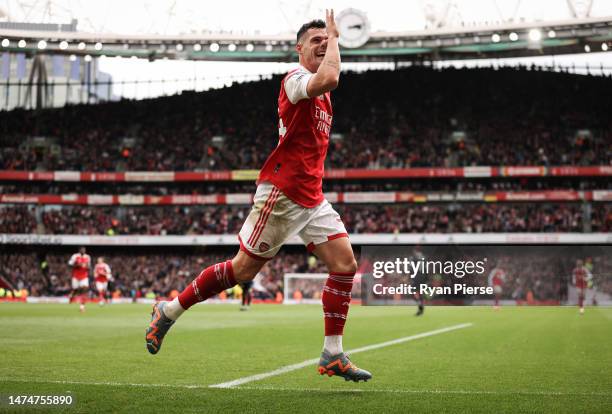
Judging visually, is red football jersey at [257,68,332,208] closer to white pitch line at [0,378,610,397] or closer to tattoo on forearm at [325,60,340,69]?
tattoo on forearm at [325,60,340,69]

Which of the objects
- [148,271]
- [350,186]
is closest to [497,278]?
[350,186]

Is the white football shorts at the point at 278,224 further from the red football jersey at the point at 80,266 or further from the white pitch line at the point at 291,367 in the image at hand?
the red football jersey at the point at 80,266

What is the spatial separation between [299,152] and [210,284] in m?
1.24

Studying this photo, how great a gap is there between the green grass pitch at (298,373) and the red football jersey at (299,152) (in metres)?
1.48

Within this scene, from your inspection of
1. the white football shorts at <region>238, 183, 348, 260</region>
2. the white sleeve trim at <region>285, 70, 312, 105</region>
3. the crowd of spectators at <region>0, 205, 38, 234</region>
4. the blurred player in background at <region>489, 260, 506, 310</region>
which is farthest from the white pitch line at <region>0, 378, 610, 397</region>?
the crowd of spectators at <region>0, 205, 38, 234</region>

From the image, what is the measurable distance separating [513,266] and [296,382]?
16.0 m

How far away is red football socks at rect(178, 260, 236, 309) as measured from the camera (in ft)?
17.8

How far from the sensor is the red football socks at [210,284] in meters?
5.43

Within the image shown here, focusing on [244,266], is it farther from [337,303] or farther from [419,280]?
[419,280]

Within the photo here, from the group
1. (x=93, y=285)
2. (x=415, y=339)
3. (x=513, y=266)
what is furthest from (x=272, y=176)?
(x=93, y=285)

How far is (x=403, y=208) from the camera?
48750mm

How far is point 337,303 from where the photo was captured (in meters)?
5.47

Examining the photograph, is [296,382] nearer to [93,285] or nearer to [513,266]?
[513,266]

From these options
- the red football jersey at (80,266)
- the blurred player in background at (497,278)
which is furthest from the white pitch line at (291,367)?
the red football jersey at (80,266)
